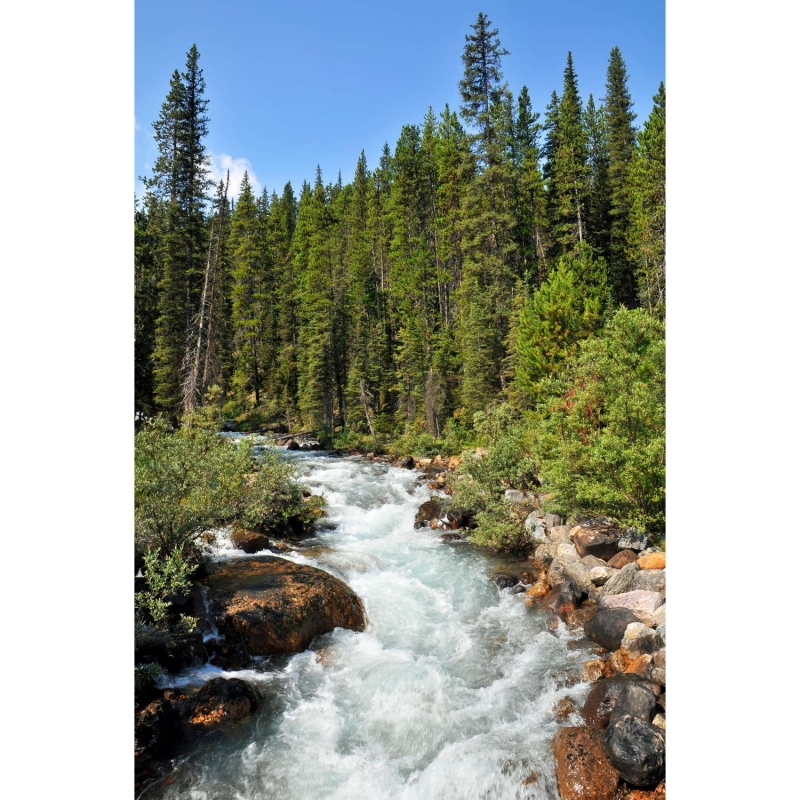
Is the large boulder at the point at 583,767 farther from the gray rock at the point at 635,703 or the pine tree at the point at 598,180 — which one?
the pine tree at the point at 598,180

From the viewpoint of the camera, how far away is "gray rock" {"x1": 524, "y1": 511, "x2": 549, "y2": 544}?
9.70m

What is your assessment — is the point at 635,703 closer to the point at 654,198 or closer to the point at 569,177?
the point at 654,198

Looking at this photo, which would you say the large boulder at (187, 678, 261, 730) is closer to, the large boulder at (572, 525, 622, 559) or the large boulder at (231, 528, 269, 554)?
the large boulder at (231, 528, 269, 554)

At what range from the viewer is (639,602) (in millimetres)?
6289

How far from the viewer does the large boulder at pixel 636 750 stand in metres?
3.83

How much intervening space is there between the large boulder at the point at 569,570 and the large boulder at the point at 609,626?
3.33 ft

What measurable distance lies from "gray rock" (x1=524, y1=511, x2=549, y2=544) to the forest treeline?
9.53 feet

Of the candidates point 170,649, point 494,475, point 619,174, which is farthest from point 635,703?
point 619,174

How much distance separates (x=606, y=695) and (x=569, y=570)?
310 centimetres

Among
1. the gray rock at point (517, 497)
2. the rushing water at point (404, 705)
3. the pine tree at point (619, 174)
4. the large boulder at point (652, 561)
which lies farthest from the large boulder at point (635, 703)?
the pine tree at point (619, 174)

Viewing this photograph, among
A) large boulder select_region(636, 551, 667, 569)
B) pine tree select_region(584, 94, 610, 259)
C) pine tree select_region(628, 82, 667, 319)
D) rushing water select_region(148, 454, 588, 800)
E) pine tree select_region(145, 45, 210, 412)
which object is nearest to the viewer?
rushing water select_region(148, 454, 588, 800)

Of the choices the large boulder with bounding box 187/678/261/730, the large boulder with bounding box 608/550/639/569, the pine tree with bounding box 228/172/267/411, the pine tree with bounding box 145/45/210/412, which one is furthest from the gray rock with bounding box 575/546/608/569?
the pine tree with bounding box 228/172/267/411
